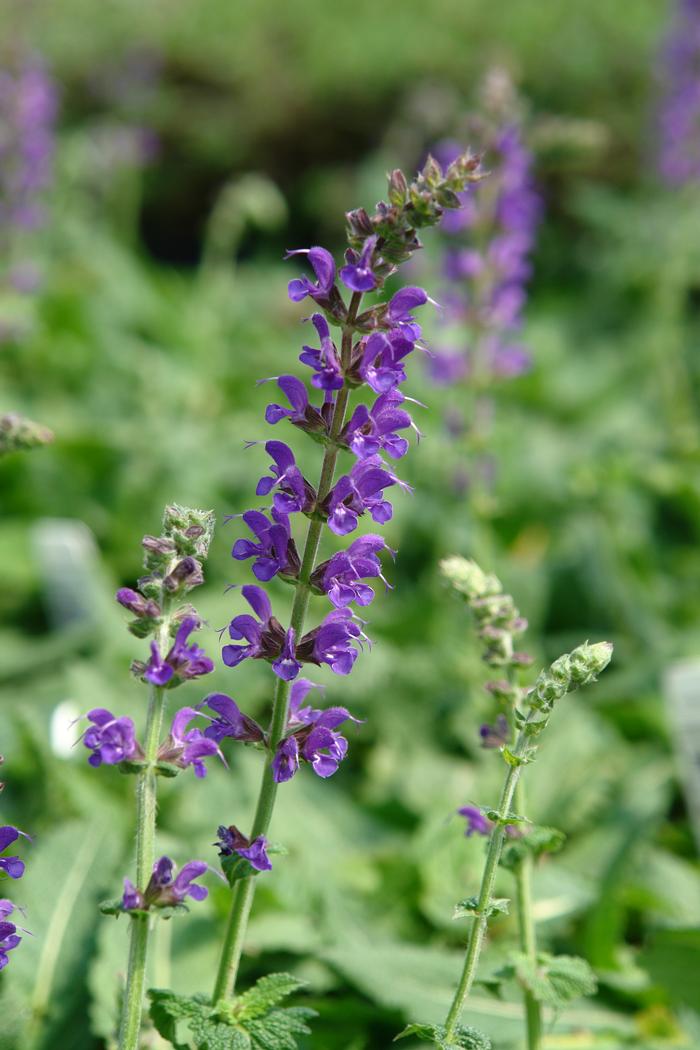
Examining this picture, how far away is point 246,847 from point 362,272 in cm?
97

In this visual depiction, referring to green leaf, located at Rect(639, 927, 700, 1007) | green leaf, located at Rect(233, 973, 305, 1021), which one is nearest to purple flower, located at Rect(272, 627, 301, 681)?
green leaf, located at Rect(233, 973, 305, 1021)

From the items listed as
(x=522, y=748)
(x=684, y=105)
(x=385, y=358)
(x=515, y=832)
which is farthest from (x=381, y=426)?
(x=684, y=105)

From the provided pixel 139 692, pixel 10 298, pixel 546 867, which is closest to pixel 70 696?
pixel 139 692

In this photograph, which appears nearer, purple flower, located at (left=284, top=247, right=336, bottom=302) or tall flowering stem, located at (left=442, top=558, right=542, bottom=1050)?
purple flower, located at (left=284, top=247, right=336, bottom=302)

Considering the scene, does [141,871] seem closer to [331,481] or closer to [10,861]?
[10,861]

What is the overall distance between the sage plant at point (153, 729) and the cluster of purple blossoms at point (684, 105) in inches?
202

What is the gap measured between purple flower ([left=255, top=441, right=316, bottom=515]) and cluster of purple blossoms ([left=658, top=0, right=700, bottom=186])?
492 centimetres

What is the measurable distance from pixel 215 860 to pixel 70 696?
1.04 metres

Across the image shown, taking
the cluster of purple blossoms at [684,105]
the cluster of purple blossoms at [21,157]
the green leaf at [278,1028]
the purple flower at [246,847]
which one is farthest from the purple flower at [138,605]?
the cluster of purple blossoms at [684,105]

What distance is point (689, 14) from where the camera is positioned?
6.41 meters

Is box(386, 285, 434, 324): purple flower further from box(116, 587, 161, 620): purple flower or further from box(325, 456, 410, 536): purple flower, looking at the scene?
box(116, 587, 161, 620): purple flower

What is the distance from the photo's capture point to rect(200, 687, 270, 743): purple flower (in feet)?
6.49

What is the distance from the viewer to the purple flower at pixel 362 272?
1.80m

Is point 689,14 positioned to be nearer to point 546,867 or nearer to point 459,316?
point 459,316
